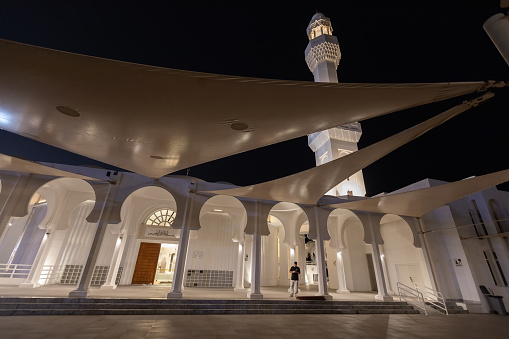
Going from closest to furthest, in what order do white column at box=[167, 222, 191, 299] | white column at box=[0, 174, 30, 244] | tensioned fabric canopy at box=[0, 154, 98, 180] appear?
tensioned fabric canopy at box=[0, 154, 98, 180] < white column at box=[0, 174, 30, 244] < white column at box=[167, 222, 191, 299]

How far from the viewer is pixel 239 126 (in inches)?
164

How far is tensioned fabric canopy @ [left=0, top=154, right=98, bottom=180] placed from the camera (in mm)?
6461

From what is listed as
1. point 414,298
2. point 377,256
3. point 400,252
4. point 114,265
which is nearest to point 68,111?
point 114,265

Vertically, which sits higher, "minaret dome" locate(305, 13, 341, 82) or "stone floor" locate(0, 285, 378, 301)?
"minaret dome" locate(305, 13, 341, 82)

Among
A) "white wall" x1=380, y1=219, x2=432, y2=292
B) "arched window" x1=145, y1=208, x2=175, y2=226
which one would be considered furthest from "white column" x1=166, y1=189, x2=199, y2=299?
"white wall" x1=380, y1=219, x2=432, y2=292

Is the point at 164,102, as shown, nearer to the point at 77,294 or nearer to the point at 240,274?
the point at 77,294

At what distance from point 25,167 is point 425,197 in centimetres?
1336

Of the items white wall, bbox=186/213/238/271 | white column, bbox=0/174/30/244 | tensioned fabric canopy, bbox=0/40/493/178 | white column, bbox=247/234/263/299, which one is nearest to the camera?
tensioned fabric canopy, bbox=0/40/493/178

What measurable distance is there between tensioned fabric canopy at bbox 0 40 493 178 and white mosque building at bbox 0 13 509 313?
34.3 inches

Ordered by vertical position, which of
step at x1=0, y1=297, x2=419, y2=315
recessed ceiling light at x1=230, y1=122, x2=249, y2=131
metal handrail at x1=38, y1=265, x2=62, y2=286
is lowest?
step at x1=0, y1=297, x2=419, y2=315

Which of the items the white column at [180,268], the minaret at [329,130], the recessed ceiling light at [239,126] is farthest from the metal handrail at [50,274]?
the minaret at [329,130]

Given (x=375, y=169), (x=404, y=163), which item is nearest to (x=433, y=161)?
(x=404, y=163)

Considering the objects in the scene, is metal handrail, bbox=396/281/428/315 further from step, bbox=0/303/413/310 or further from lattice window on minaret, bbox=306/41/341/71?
lattice window on minaret, bbox=306/41/341/71

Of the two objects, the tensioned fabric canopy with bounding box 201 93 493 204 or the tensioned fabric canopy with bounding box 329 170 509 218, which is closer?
the tensioned fabric canopy with bounding box 201 93 493 204
